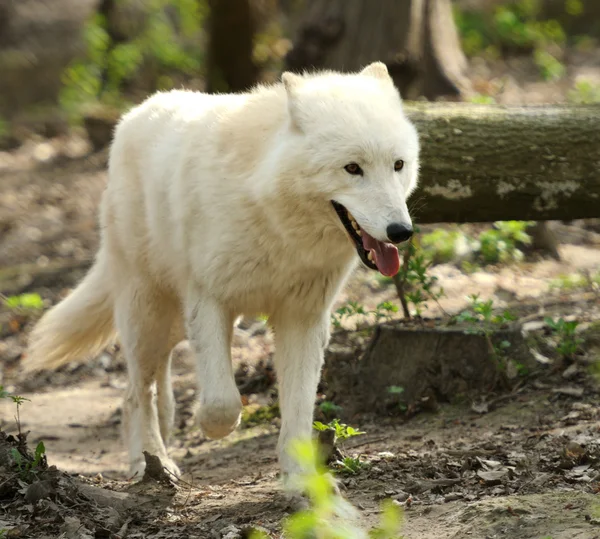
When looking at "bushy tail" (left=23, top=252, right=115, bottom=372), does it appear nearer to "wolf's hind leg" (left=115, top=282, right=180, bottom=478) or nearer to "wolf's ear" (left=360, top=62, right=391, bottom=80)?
"wolf's hind leg" (left=115, top=282, right=180, bottom=478)

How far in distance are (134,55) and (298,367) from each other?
1077cm

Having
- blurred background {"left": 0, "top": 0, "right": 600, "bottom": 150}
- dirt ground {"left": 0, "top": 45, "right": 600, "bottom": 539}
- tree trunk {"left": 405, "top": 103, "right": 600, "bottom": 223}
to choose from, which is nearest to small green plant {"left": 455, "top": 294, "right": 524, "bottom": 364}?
dirt ground {"left": 0, "top": 45, "right": 600, "bottom": 539}

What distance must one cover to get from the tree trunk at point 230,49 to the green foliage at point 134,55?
1.04m

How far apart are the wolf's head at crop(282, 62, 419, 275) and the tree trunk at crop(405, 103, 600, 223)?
121 cm

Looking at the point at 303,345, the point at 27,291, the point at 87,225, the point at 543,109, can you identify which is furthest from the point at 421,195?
the point at 87,225

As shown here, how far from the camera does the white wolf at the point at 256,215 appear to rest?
13.3 feet

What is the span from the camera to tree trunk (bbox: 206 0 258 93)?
38.6 feet

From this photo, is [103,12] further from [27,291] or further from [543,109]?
[543,109]

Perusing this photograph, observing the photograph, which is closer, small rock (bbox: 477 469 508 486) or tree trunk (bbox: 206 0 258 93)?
small rock (bbox: 477 469 508 486)

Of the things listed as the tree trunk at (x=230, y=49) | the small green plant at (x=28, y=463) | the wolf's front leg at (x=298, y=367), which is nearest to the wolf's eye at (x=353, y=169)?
the wolf's front leg at (x=298, y=367)

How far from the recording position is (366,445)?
5082 millimetres

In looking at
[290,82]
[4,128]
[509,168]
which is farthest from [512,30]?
[290,82]

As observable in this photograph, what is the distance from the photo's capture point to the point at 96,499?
4.00 metres

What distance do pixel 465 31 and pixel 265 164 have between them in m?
12.3
